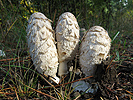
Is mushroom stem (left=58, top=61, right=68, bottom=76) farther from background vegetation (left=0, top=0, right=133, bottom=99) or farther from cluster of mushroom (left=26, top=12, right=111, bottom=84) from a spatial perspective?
background vegetation (left=0, top=0, right=133, bottom=99)

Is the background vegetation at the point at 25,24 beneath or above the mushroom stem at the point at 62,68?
above

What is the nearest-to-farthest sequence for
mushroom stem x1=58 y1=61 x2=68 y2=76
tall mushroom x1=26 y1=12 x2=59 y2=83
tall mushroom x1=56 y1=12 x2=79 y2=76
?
tall mushroom x1=26 y1=12 x2=59 y2=83 → tall mushroom x1=56 y1=12 x2=79 y2=76 → mushroom stem x1=58 y1=61 x2=68 y2=76

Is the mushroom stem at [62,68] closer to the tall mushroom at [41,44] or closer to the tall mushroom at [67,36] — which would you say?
the tall mushroom at [67,36]

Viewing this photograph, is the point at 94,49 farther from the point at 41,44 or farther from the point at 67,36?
the point at 41,44

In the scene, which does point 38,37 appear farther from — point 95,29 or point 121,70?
point 121,70

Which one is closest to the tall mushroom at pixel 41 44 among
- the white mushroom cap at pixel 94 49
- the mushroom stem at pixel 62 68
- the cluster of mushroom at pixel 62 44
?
the cluster of mushroom at pixel 62 44

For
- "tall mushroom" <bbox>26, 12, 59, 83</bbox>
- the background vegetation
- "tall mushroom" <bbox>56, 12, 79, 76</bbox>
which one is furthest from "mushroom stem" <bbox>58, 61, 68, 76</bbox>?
the background vegetation

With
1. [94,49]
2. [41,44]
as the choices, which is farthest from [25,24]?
[94,49]
